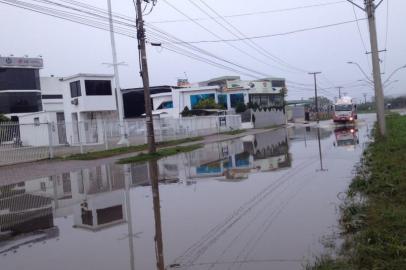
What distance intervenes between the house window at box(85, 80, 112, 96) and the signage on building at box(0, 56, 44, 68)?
32996mm

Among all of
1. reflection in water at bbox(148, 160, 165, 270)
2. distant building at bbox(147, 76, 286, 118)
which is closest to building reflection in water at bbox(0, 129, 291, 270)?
reflection in water at bbox(148, 160, 165, 270)

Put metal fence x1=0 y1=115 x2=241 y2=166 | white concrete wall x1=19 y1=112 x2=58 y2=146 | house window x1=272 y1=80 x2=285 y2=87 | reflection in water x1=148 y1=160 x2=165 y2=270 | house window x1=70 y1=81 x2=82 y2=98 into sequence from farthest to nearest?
1. house window x1=272 y1=80 x2=285 y2=87
2. house window x1=70 y1=81 x2=82 y2=98
3. white concrete wall x1=19 y1=112 x2=58 y2=146
4. metal fence x1=0 y1=115 x2=241 y2=166
5. reflection in water x1=148 y1=160 x2=165 y2=270

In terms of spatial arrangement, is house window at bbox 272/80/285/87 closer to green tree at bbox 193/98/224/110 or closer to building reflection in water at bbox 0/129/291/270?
green tree at bbox 193/98/224/110

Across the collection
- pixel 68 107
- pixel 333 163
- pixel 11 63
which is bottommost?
pixel 333 163

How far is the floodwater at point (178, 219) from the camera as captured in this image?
21.2ft

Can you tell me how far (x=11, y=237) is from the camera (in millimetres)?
8547

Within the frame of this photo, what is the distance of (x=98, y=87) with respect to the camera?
4150 cm

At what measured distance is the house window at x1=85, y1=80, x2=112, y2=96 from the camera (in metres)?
41.0

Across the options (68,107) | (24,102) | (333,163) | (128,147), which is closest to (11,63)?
(24,102)

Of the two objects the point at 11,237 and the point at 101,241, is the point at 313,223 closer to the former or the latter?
the point at 101,241

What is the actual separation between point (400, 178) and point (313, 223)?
2987 mm

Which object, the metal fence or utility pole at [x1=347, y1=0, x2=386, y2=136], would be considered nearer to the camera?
utility pole at [x1=347, y1=0, x2=386, y2=136]

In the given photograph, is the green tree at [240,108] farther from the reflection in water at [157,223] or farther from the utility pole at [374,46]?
the reflection in water at [157,223]

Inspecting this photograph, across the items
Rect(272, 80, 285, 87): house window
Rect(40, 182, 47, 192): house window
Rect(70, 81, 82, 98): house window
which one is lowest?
Rect(40, 182, 47, 192): house window
